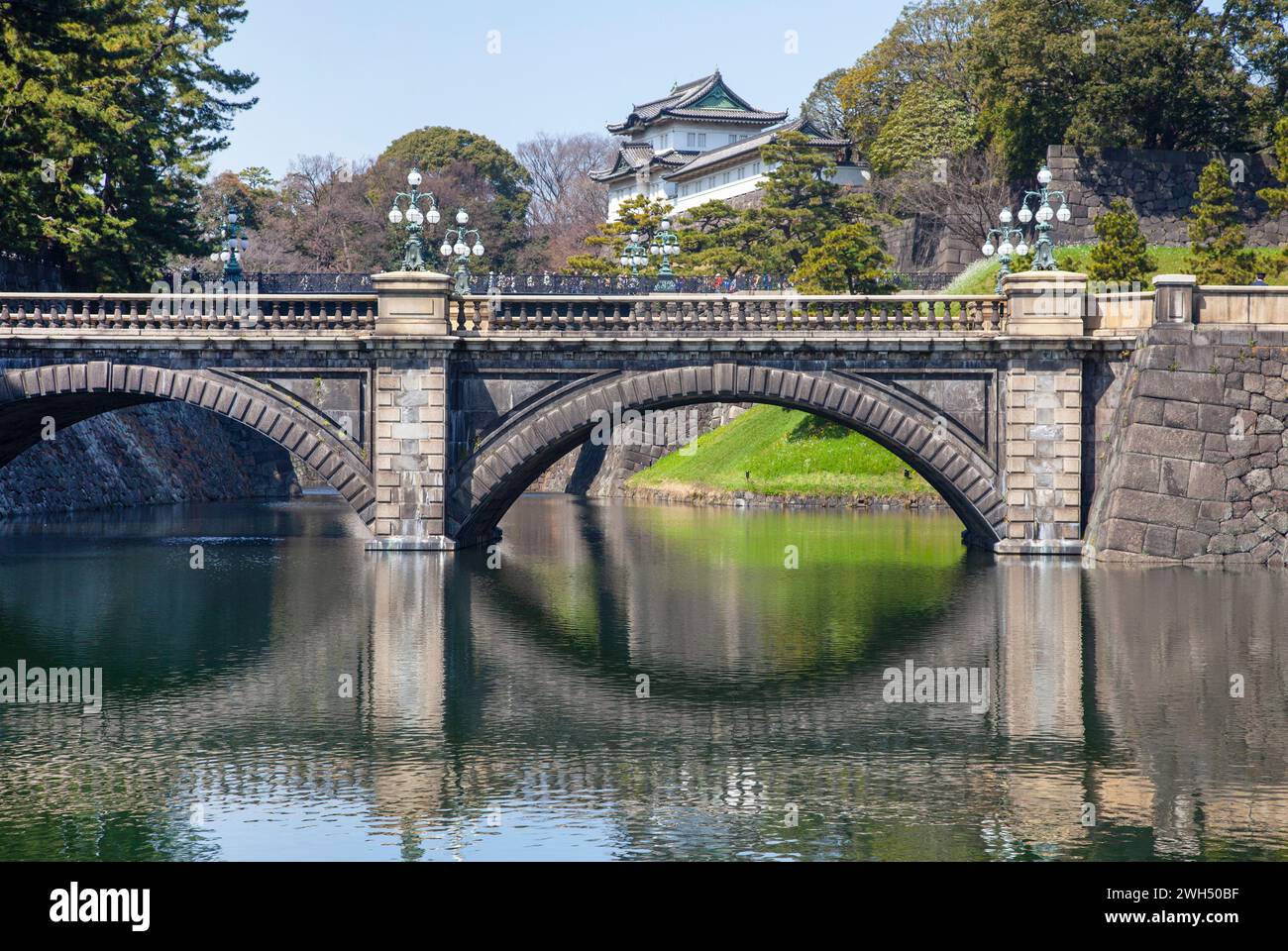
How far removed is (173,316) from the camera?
4200cm

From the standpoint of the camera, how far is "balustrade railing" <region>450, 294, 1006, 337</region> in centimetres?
4162

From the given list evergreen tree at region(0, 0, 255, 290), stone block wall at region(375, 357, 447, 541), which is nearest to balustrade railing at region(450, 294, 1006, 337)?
stone block wall at region(375, 357, 447, 541)

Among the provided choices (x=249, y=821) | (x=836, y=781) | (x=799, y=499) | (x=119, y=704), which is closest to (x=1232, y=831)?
(x=836, y=781)

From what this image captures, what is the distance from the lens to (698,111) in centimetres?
11781

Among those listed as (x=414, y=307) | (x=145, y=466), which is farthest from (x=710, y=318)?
(x=145, y=466)

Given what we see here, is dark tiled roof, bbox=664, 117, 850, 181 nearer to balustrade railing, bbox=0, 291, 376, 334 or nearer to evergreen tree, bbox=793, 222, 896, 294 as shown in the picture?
evergreen tree, bbox=793, 222, 896, 294

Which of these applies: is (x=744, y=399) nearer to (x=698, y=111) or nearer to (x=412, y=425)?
(x=412, y=425)

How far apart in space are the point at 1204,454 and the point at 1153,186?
120 feet

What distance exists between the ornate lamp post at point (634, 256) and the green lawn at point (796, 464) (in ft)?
32.2

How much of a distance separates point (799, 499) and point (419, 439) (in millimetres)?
30005

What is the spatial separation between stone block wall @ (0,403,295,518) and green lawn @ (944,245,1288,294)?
120ft

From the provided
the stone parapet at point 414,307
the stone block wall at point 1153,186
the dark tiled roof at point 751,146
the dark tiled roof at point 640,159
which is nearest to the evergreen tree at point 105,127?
the stone parapet at point 414,307

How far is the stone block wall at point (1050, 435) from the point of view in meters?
40.8

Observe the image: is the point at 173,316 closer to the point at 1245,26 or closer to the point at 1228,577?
the point at 1228,577
